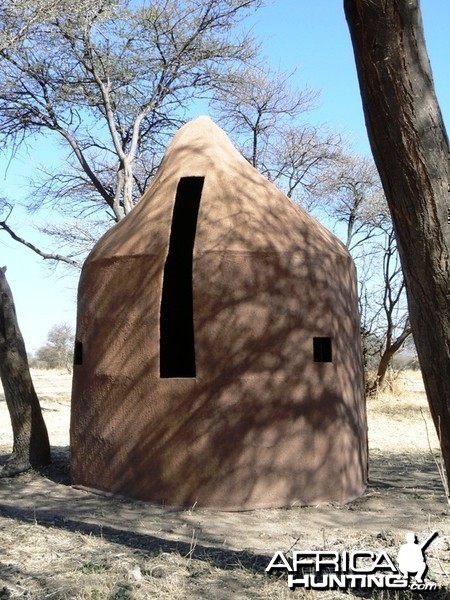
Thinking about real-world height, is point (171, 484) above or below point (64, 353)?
below

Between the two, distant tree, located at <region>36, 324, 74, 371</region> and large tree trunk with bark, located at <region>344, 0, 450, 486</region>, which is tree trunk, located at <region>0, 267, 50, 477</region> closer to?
large tree trunk with bark, located at <region>344, 0, 450, 486</region>

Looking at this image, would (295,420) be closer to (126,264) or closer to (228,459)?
(228,459)

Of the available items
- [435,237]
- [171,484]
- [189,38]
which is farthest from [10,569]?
[189,38]

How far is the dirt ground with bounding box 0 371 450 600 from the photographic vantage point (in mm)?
4555

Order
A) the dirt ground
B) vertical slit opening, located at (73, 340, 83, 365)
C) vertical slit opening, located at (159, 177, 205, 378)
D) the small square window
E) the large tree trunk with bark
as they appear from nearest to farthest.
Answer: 1. the large tree trunk with bark
2. the dirt ground
3. the small square window
4. vertical slit opening, located at (73, 340, 83, 365)
5. vertical slit opening, located at (159, 177, 205, 378)

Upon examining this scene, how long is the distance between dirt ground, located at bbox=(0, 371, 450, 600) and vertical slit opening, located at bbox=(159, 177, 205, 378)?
168 centimetres

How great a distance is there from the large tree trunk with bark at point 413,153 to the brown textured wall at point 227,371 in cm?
318

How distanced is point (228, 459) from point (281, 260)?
1759 mm

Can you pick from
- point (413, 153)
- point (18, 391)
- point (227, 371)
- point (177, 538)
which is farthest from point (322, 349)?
point (413, 153)

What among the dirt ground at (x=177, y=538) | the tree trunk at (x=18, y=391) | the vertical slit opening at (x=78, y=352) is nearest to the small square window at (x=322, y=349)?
the dirt ground at (x=177, y=538)

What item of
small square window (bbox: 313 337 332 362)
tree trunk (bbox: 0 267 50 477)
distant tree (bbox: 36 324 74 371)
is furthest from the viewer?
distant tree (bbox: 36 324 74 371)

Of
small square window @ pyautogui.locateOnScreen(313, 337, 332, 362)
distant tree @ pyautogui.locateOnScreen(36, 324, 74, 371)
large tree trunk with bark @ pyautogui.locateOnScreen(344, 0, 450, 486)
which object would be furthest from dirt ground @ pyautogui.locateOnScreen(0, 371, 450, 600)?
distant tree @ pyautogui.locateOnScreen(36, 324, 74, 371)

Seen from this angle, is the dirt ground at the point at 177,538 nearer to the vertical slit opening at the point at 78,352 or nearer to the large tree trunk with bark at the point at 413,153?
the large tree trunk with bark at the point at 413,153

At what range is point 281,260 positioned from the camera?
7070 millimetres
